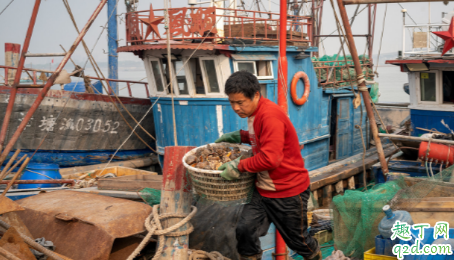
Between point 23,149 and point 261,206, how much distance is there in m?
9.42

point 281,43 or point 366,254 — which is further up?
point 281,43

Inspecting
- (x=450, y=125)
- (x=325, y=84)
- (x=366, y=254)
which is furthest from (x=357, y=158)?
(x=366, y=254)

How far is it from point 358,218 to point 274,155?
3.17 metres

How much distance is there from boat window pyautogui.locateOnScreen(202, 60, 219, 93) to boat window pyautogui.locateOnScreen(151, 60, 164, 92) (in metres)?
1.46

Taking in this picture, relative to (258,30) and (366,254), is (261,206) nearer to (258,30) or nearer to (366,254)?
(366,254)

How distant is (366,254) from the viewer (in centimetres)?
462

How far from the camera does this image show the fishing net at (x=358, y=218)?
5.46 m

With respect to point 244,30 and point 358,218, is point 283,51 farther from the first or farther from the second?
point 244,30

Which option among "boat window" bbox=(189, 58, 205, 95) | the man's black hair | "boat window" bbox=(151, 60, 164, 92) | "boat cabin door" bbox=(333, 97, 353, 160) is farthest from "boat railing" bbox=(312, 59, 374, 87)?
the man's black hair

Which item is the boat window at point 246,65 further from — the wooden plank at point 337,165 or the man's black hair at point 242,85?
the man's black hair at point 242,85

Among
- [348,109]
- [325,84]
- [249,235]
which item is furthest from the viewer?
[348,109]

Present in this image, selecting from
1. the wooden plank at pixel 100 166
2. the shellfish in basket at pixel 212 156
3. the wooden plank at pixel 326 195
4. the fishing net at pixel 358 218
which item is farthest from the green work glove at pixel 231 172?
the wooden plank at pixel 326 195

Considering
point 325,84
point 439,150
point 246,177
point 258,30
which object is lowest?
point 439,150

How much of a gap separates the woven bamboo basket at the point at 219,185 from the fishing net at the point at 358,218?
2.69 meters
